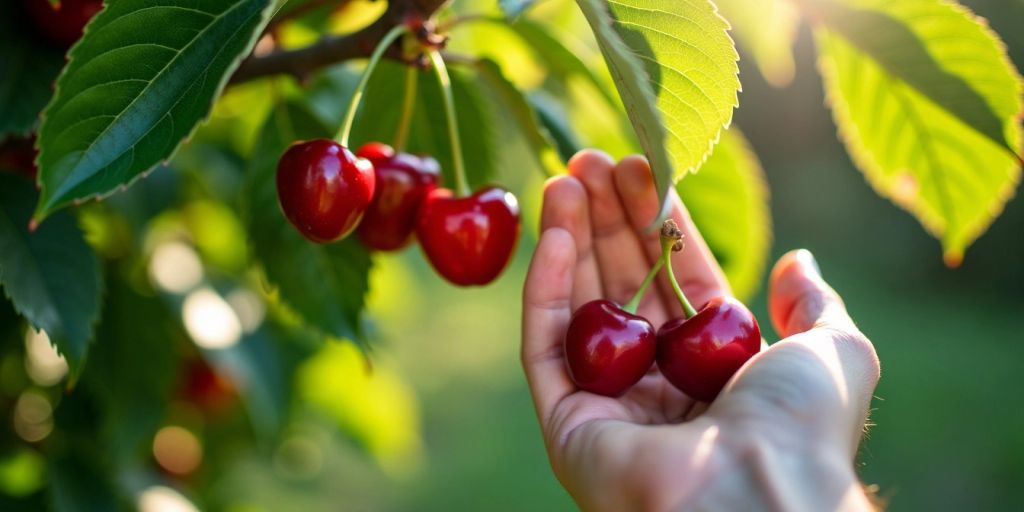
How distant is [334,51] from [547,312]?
35 cm

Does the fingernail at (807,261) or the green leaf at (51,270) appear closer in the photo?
the green leaf at (51,270)

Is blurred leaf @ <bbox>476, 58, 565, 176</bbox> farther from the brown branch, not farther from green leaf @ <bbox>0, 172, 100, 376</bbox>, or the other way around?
green leaf @ <bbox>0, 172, 100, 376</bbox>

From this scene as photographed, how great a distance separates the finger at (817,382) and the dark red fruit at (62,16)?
72cm

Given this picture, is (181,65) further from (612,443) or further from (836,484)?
(836,484)

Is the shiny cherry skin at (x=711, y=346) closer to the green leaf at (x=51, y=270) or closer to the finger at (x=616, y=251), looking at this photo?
the finger at (x=616, y=251)

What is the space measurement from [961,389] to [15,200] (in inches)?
184

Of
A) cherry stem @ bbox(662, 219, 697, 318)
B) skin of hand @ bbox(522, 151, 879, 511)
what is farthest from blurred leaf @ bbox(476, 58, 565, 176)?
cherry stem @ bbox(662, 219, 697, 318)

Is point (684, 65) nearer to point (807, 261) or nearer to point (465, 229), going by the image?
point (465, 229)

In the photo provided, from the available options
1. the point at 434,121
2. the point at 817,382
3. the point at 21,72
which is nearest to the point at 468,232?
the point at 434,121

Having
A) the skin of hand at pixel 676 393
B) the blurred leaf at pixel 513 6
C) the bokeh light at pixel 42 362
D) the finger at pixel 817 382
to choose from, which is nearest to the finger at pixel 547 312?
the skin of hand at pixel 676 393

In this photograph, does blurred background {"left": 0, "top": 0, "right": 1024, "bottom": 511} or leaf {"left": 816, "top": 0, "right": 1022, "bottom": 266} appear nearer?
leaf {"left": 816, "top": 0, "right": 1022, "bottom": 266}

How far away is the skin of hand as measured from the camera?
77 cm

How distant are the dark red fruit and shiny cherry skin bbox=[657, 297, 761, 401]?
0.66 m

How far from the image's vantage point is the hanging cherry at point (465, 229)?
0.91 metres
